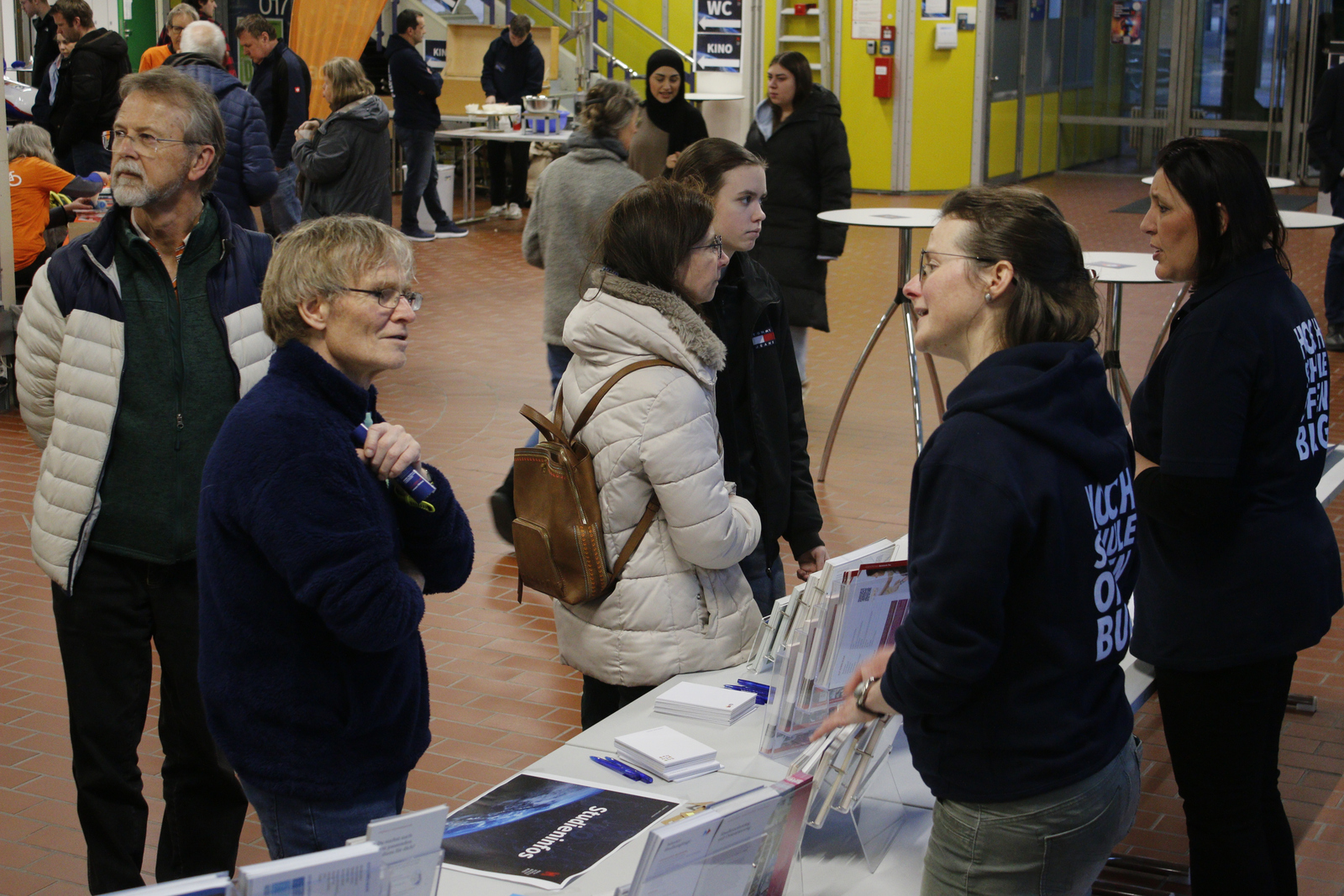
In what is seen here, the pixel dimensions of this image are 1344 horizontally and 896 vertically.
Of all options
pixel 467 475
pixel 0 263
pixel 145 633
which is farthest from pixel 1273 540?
pixel 0 263

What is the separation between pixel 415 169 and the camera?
1309 centimetres

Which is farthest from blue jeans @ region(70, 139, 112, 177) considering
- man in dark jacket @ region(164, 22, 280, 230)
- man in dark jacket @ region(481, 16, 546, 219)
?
man in dark jacket @ region(481, 16, 546, 219)

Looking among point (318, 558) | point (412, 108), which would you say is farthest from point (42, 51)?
point (318, 558)

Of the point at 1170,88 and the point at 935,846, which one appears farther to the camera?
the point at 1170,88

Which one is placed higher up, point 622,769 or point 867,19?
point 867,19

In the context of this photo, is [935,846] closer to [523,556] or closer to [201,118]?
[523,556]

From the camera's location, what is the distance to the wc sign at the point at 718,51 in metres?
18.3

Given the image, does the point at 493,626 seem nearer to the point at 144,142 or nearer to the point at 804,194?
the point at 144,142

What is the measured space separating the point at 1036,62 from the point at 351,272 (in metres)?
17.5

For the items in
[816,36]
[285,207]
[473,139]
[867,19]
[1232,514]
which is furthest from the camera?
[816,36]

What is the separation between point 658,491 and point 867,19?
1480 centimetres

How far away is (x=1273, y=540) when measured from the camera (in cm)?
266

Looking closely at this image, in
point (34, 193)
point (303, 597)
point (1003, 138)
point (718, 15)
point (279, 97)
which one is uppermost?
point (718, 15)

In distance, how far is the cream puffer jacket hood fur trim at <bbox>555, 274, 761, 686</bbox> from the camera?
2.83m
